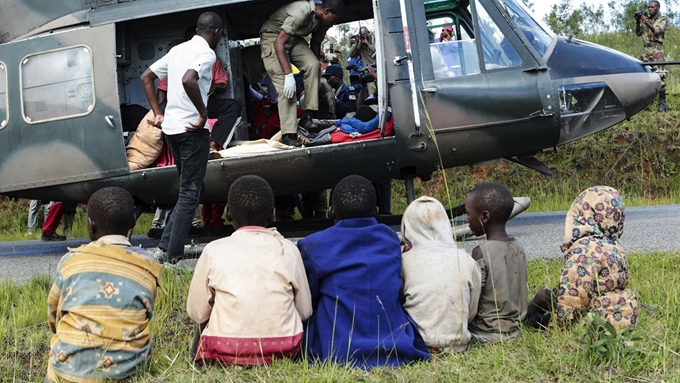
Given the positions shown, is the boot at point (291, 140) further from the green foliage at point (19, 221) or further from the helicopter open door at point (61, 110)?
the green foliage at point (19, 221)

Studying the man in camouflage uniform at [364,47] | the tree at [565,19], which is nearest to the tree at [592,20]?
the tree at [565,19]

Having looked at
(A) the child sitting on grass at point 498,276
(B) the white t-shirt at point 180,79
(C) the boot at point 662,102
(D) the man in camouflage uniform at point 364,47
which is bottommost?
(A) the child sitting on grass at point 498,276

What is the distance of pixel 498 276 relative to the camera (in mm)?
4879

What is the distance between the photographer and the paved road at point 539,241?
7508 millimetres

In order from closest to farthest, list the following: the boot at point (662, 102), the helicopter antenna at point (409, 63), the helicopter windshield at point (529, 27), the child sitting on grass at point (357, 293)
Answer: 1. the child sitting on grass at point (357, 293)
2. the helicopter antenna at point (409, 63)
3. the helicopter windshield at point (529, 27)
4. the boot at point (662, 102)

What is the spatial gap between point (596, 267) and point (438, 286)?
2.78 feet

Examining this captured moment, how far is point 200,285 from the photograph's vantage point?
450cm

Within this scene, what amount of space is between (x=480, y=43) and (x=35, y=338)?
4946 mm

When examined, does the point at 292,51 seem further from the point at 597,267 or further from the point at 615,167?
the point at 615,167

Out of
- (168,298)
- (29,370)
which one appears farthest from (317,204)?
(29,370)

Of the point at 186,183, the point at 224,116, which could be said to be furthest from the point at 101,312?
the point at 224,116

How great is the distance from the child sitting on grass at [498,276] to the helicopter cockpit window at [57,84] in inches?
190

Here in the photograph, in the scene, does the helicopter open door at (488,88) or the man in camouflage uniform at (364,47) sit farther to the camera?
the man in camouflage uniform at (364,47)

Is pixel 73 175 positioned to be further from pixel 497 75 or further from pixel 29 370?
pixel 497 75
